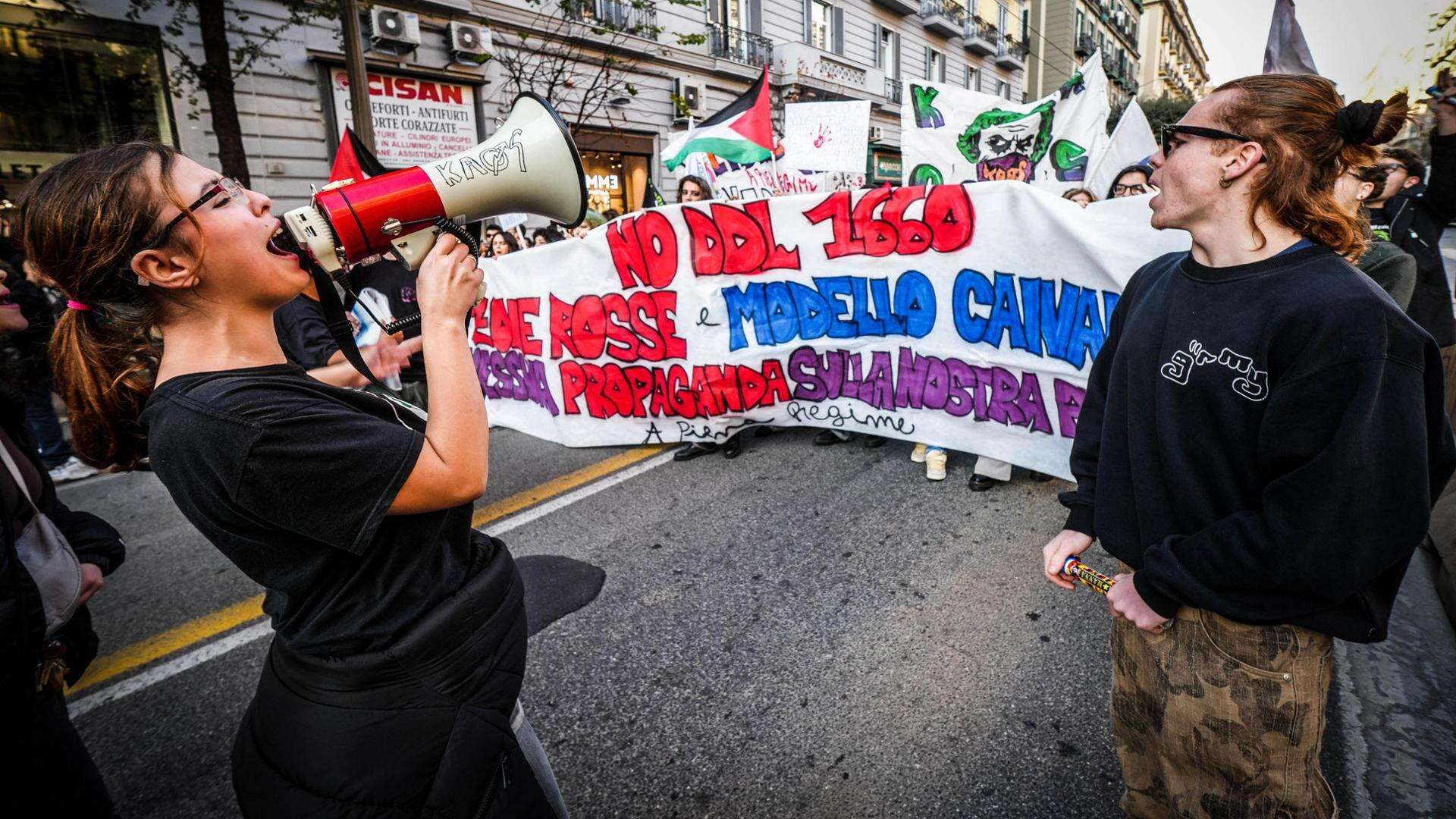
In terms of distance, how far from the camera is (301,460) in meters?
0.98

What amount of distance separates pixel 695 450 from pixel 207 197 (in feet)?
12.8

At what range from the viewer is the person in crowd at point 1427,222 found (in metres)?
3.23

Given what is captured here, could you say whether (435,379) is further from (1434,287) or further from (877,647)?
(1434,287)

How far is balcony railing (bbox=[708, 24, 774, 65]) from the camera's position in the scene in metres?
17.2

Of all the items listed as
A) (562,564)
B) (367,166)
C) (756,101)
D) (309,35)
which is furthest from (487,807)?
(309,35)

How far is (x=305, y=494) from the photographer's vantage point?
0.99 metres

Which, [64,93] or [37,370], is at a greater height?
[64,93]

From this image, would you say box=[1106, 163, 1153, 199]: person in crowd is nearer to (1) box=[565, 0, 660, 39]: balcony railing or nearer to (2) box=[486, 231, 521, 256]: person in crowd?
(2) box=[486, 231, 521, 256]: person in crowd

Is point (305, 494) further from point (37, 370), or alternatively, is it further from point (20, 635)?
point (37, 370)

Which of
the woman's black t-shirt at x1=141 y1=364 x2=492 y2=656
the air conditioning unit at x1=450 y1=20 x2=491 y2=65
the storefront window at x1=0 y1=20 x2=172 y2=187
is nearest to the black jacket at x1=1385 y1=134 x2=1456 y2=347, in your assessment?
the woman's black t-shirt at x1=141 y1=364 x2=492 y2=656

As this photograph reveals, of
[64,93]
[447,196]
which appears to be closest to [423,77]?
[64,93]

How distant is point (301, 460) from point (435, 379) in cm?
23

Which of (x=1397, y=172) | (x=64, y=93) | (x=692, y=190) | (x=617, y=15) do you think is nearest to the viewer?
(x=1397, y=172)

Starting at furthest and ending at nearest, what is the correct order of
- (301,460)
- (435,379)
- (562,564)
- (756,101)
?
(756,101) < (562,564) < (435,379) < (301,460)
